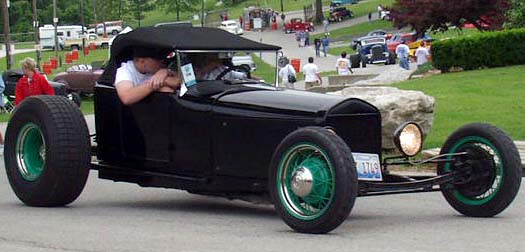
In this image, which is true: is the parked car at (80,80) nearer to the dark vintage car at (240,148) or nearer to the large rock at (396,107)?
the large rock at (396,107)

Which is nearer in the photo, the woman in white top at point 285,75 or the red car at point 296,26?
the woman in white top at point 285,75

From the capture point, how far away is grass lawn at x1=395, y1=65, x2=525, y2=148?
19.1 m

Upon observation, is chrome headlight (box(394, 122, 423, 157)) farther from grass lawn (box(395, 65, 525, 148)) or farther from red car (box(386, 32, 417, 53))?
red car (box(386, 32, 417, 53))

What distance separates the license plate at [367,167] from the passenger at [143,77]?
6.95ft

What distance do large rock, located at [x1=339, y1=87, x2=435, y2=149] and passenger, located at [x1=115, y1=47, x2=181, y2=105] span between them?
515 centimetres

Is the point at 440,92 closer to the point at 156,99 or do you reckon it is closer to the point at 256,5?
the point at 156,99

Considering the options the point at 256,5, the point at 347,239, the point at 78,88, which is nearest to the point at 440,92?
the point at 78,88

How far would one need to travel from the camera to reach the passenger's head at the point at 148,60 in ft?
35.1

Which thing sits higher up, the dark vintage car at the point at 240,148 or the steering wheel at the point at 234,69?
the steering wheel at the point at 234,69

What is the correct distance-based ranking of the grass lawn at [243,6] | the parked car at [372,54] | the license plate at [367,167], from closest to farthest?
the license plate at [367,167] → the parked car at [372,54] → the grass lawn at [243,6]

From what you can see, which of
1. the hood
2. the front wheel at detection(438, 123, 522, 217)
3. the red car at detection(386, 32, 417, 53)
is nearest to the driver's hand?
the hood

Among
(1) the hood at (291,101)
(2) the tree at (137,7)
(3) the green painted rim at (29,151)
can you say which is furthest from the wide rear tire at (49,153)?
(2) the tree at (137,7)

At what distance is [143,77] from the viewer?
35.2 feet

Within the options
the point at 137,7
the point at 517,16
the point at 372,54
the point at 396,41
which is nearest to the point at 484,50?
the point at 517,16
